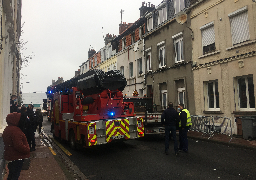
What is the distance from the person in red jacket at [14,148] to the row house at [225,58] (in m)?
10.2

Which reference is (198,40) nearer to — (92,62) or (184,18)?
(184,18)

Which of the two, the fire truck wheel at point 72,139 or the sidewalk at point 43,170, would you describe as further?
the fire truck wheel at point 72,139

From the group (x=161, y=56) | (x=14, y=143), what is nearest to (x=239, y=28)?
(x=161, y=56)

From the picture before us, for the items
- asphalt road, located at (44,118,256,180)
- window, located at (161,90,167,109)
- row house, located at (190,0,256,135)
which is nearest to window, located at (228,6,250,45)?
row house, located at (190,0,256,135)

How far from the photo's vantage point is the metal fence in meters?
12.1

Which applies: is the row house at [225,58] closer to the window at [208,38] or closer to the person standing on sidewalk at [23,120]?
the window at [208,38]

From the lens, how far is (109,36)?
34.9 m

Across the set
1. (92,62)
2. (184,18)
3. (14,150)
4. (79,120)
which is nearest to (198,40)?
(184,18)

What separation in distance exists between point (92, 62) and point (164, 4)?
23602 millimetres

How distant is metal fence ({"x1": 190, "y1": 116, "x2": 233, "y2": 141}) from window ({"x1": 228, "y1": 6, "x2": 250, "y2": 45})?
431cm

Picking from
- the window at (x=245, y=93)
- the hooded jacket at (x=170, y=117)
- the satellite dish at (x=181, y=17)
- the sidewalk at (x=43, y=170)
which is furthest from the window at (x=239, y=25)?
the sidewalk at (x=43, y=170)

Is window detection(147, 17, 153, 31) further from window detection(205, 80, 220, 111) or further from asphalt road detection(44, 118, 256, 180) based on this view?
asphalt road detection(44, 118, 256, 180)

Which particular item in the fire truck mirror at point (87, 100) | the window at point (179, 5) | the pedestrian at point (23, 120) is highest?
the window at point (179, 5)

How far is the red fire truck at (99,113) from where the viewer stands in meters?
8.08
